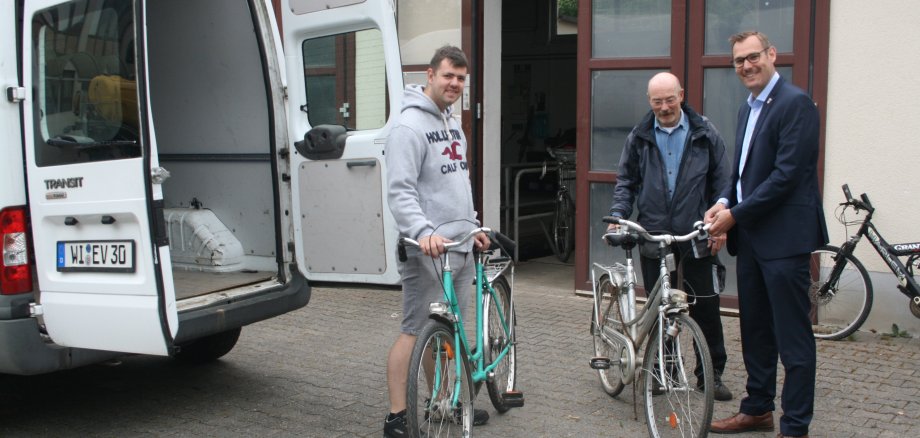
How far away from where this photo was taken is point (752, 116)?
179 inches

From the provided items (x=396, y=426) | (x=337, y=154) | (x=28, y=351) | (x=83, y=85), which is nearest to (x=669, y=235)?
(x=396, y=426)

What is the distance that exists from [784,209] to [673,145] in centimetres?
94

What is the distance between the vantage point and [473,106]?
8.55m

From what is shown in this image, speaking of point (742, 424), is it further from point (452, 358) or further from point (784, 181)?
point (452, 358)

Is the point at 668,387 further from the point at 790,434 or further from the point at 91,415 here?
the point at 91,415

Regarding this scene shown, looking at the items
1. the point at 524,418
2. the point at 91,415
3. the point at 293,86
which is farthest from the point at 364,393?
the point at 293,86

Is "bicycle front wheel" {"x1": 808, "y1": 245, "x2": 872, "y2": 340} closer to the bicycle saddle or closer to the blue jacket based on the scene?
the blue jacket

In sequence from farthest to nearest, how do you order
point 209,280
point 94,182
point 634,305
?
point 209,280, point 634,305, point 94,182

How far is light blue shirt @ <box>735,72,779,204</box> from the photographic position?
4.44 m

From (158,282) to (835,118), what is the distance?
15.4ft

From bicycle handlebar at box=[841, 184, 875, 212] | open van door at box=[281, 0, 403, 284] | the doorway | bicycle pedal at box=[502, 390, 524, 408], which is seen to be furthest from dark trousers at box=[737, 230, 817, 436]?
the doorway

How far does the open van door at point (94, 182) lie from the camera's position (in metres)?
4.39

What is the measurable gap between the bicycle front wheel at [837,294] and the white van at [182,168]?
3.21m

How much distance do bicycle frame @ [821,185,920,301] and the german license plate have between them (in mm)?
4668
